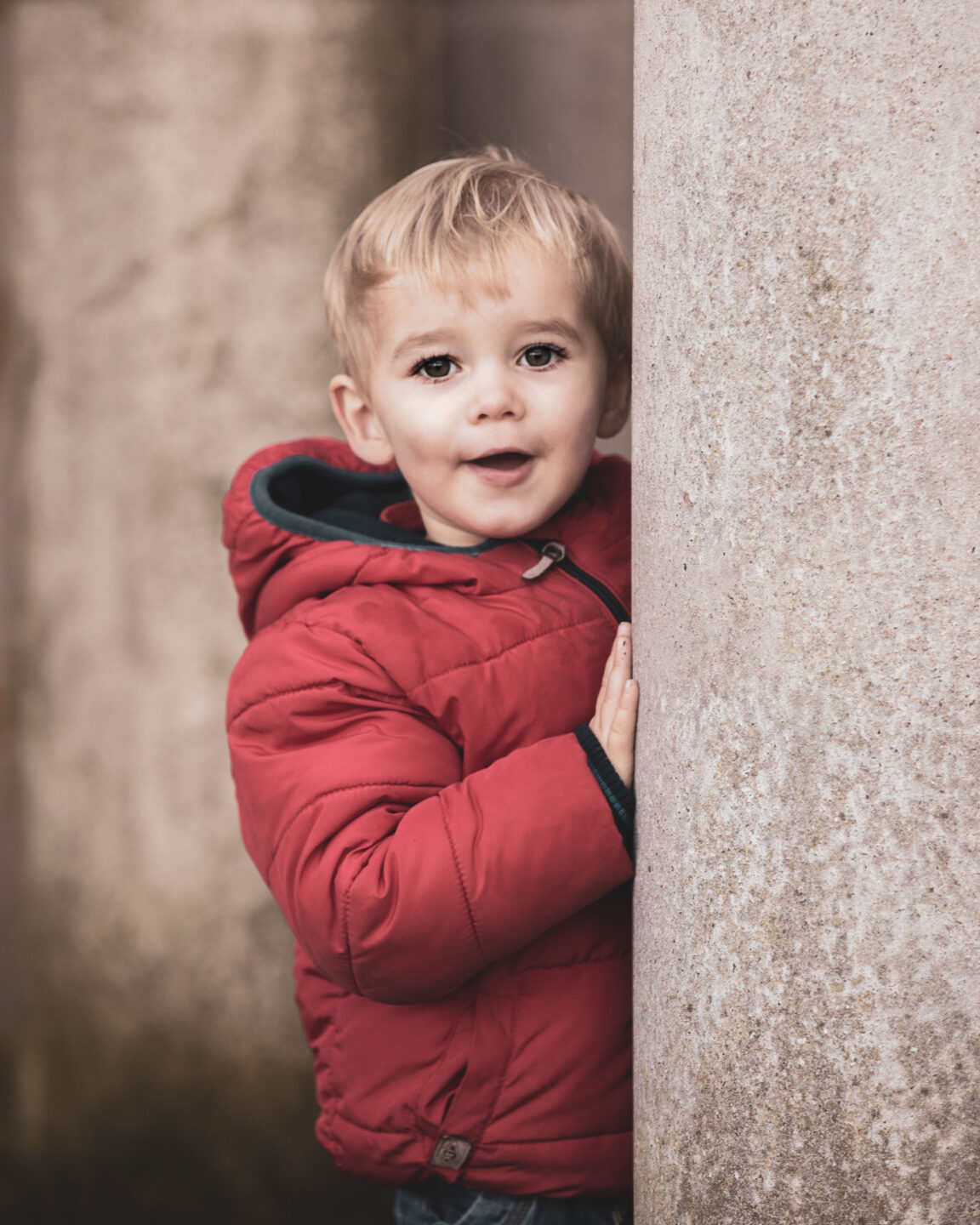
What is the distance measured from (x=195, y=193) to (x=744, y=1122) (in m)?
3.31

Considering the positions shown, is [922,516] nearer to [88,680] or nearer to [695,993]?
[695,993]

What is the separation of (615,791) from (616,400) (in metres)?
0.73

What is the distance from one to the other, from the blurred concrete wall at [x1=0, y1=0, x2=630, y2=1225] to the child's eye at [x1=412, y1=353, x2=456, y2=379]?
6.86 ft

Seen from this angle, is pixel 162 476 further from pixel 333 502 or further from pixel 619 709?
pixel 619 709

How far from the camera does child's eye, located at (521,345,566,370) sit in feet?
5.85

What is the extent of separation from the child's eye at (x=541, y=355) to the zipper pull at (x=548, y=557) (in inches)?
10.8

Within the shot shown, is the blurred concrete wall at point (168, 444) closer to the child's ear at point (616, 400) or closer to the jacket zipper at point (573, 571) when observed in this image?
the child's ear at point (616, 400)

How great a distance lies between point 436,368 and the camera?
1804 mm

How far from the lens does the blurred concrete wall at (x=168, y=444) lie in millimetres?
3732

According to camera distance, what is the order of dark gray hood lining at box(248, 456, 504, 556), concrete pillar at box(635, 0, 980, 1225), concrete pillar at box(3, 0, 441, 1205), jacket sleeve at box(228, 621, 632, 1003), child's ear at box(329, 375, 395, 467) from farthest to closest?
concrete pillar at box(3, 0, 441, 1205)
child's ear at box(329, 375, 395, 467)
dark gray hood lining at box(248, 456, 504, 556)
jacket sleeve at box(228, 621, 632, 1003)
concrete pillar at box(635, 0, 980, 1225)

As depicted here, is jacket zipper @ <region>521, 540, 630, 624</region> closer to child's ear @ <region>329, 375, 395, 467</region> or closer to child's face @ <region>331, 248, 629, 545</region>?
child's face @ <region>331, 248, 629, 545</region>

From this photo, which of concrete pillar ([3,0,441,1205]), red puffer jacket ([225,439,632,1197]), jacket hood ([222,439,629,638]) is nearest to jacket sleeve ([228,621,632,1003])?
red puffer jacket ([225,439,632,1197])

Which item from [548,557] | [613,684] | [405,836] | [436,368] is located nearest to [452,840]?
[405,836]

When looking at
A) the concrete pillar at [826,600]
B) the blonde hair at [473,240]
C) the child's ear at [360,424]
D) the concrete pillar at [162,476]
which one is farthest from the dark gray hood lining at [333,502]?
the concrete pillar at [162,476]
